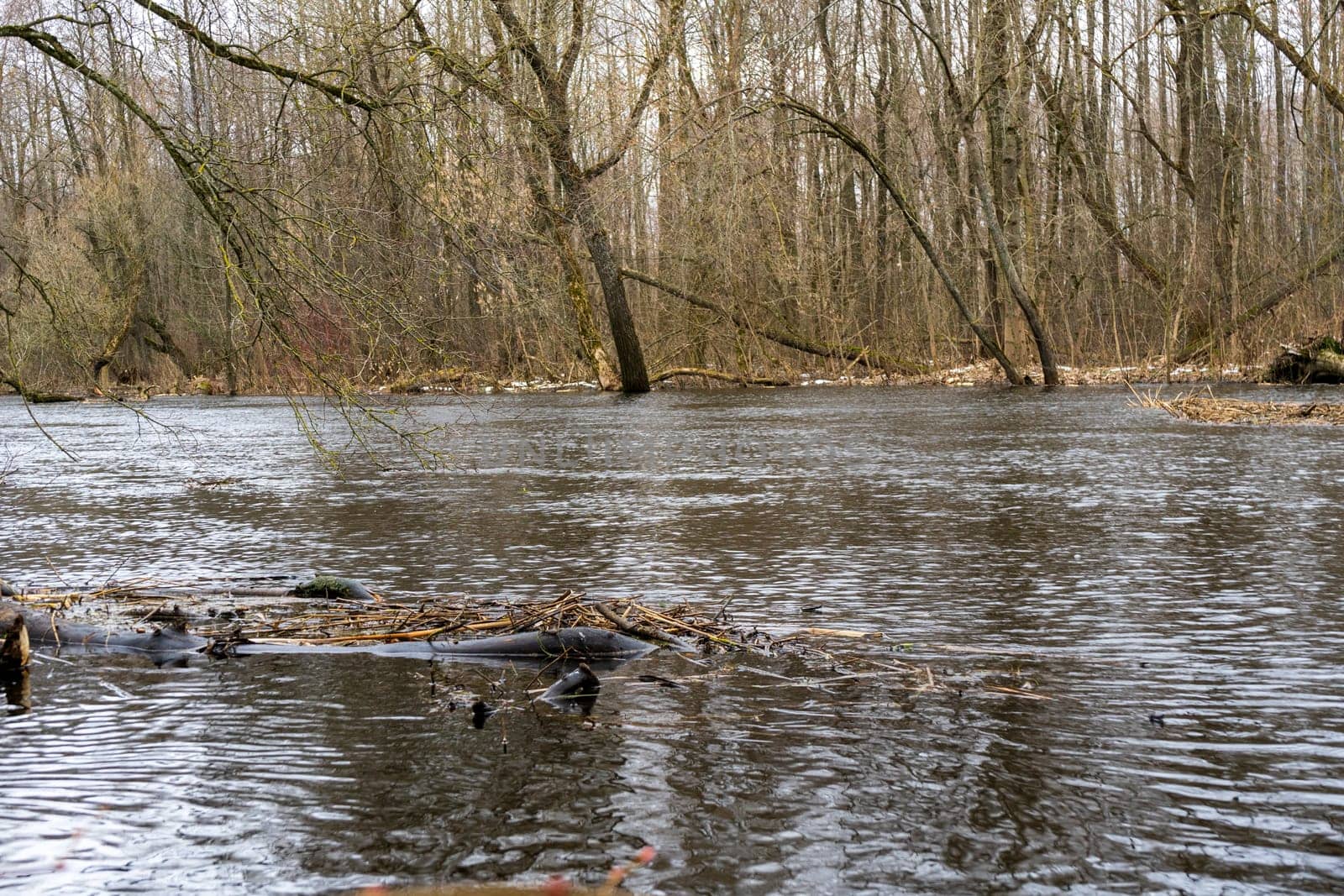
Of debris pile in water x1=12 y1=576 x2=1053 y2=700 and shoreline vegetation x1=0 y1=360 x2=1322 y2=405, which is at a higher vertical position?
shoreline vegetation x1=0 y1=360 x2=1322 y2=405

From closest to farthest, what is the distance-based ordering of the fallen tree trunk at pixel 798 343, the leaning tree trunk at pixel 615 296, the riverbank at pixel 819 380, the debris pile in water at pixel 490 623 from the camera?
the debris pile in water at pixel 490 623
the leaning tree trunk at pixel 615 296
the riverbank at pixel 819 380
the fallen tree trunk at pixel 798 343

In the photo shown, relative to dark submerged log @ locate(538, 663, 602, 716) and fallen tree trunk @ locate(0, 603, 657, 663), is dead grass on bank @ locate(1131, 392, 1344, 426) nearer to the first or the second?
fallen tree trunk @ locate(0, 603, 657, 663)

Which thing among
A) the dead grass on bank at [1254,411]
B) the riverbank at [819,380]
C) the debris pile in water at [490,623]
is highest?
the riverbank at [819,380]

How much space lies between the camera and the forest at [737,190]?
27.3 ft

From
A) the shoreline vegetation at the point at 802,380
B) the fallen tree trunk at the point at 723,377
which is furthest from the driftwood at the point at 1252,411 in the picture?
the fallen tree trunk at the point at 723,377

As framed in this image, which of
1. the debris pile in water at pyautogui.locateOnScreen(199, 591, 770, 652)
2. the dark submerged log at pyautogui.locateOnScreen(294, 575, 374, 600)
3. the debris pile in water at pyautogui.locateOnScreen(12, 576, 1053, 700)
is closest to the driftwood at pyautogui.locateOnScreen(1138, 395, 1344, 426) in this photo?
the debris pile in water at pyautogui.locateOnScreen(12, 576, 1053, 700)

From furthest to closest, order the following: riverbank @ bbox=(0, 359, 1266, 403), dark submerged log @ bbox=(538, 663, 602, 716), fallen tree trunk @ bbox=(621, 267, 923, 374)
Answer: fallen tree trunk @ bbox=(621, 267, 923, 374) < riverbank @ bbox=(0, 359, 1266, 403) < dark submerged log @ bbox=(538, 663, 602, 716)

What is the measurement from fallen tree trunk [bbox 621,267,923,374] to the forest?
0.11m

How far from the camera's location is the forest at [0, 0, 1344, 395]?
8.33 meters

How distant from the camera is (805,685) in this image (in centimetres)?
499

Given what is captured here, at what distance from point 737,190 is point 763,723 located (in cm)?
1865

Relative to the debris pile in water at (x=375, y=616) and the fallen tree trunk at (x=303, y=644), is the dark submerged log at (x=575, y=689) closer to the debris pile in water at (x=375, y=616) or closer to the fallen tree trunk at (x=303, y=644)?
the fallen tree trunk at (x=303, y=644)

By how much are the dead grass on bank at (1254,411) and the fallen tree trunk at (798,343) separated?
45.7 ft

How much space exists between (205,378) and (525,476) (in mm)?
30456
